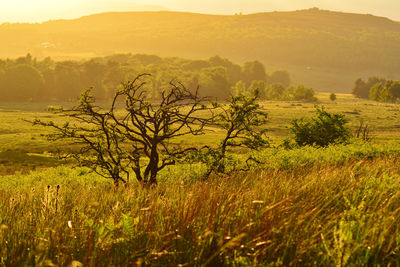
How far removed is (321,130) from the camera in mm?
38375

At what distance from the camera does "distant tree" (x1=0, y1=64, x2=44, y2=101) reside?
14962 cm

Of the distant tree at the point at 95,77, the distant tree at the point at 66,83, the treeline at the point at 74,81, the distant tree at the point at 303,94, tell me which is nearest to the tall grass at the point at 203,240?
the treeline at the point at 74,81

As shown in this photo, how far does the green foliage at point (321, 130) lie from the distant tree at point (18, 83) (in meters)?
137

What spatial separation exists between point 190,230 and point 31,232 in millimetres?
1652

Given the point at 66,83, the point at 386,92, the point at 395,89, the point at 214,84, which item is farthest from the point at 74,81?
the point at 395,89

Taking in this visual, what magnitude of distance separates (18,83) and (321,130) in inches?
5500

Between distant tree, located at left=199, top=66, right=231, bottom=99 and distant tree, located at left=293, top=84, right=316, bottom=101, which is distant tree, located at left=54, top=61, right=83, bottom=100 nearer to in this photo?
distant tree, located at left=199, top=66, right=231, bottom=99

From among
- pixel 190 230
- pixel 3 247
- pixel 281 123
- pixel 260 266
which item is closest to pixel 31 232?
pixel 3 247

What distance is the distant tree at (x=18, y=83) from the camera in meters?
150

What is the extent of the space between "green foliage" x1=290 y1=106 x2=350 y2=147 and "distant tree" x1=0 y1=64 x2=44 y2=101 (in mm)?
136696

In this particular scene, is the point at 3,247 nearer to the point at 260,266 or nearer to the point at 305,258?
the point at 260,266

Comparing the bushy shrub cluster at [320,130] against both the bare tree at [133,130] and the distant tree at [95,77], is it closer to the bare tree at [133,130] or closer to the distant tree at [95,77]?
the bare tree at [133,130]

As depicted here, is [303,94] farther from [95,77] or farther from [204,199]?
[204,199]

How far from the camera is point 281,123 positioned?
11194 cm
